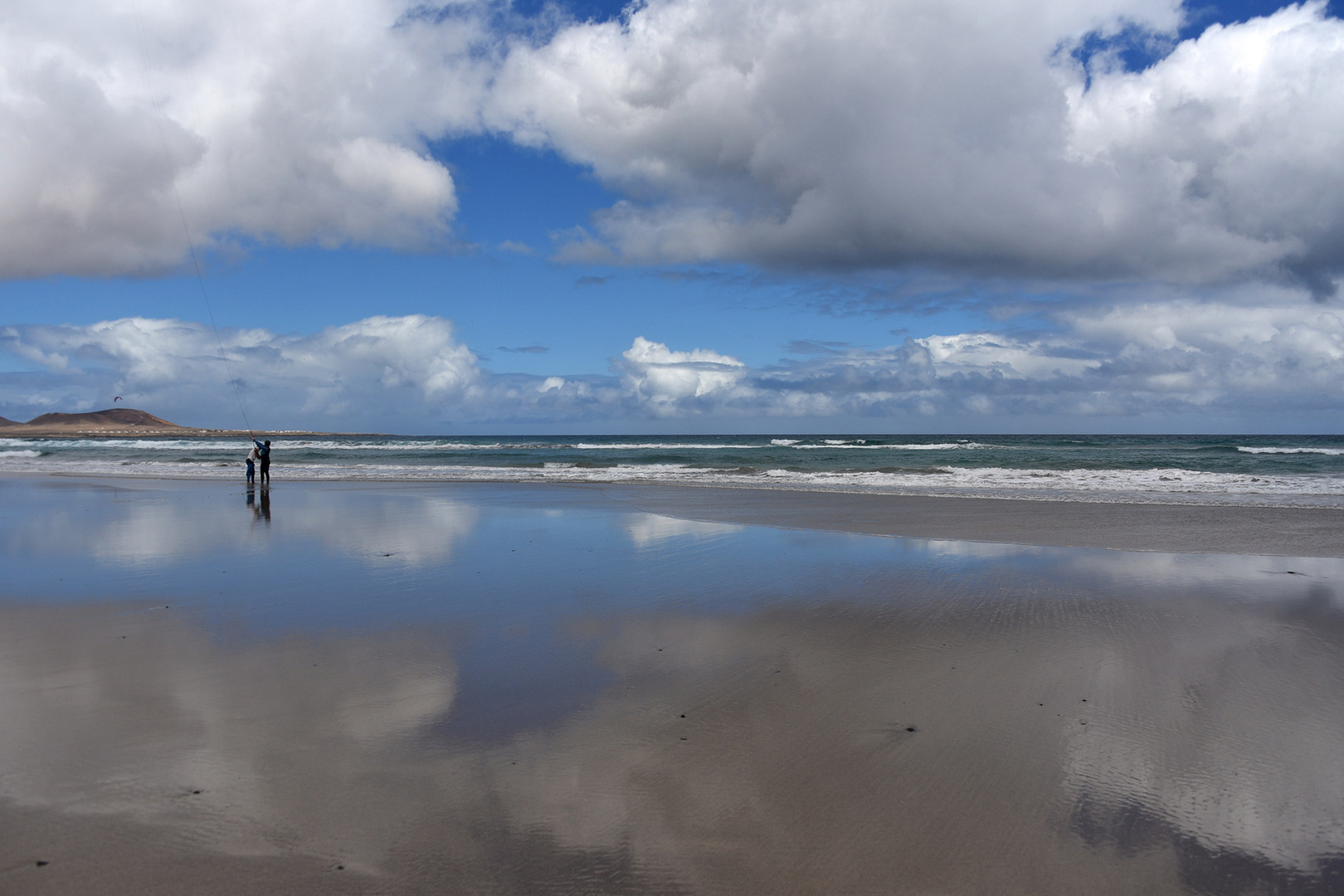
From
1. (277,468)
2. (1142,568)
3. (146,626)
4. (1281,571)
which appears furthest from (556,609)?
(277,468)

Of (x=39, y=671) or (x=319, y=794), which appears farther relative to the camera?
(x=39, y=671)

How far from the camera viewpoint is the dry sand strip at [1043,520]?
10.9m

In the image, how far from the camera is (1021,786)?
3.35 metres

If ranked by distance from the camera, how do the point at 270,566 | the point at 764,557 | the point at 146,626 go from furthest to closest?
the point at 764,557
the point at 270,566
the point at 146,626

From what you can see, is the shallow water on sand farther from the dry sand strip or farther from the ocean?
the ocean

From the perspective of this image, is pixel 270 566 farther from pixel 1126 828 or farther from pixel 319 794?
pixel 1126 828

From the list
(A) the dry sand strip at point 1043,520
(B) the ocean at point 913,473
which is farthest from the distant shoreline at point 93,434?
(A) the dry sand strip at point 1043,520

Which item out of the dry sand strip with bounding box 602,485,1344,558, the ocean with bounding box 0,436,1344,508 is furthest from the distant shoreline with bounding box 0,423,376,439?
the dry sand strip with bounding box 602,485,1344,558

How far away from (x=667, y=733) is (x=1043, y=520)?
12.1 metres

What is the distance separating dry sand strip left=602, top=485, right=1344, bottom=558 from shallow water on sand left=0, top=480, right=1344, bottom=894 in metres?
3.22

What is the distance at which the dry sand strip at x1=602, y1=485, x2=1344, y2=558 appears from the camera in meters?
10.9

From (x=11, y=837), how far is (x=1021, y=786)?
433 centimetres

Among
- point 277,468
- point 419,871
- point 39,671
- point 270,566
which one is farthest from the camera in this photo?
point 277,468

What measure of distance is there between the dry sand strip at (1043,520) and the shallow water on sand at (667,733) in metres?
3.22
